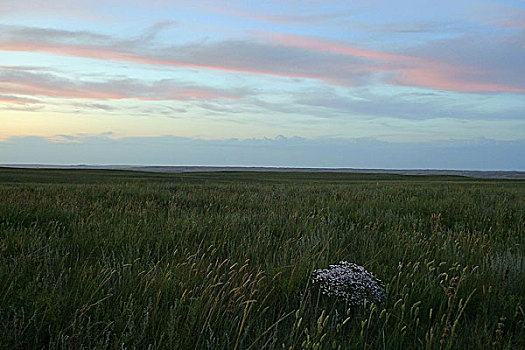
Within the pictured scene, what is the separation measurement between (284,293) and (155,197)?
7.23m

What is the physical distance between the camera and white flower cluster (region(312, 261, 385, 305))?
3.11 metres

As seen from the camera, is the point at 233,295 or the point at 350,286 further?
the point at 350,286

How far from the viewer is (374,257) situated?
4.41m

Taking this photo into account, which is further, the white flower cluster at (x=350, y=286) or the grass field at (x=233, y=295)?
the white flower cluster at (x=350, y=286)

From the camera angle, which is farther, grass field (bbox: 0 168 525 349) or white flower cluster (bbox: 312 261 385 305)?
white flower cluster (bbox: 312 261 385 305)

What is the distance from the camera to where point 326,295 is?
3.27m

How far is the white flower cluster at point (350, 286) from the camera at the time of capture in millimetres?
3113

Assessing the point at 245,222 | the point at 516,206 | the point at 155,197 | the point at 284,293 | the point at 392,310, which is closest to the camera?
the point at 392,310

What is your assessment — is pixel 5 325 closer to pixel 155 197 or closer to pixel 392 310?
pixel 392 310

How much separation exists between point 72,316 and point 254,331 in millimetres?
1195

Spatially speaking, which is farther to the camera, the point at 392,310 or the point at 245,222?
the point at 245,222

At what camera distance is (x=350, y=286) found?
318 centimetres

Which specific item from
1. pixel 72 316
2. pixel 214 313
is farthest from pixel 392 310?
pixel 72 316

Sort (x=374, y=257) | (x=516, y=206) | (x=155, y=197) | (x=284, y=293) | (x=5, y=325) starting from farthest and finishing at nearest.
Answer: (x=155, y=197), (x=516, y=206), (x=374, y=257), (x=284, y=293), (x=5, y=325)
